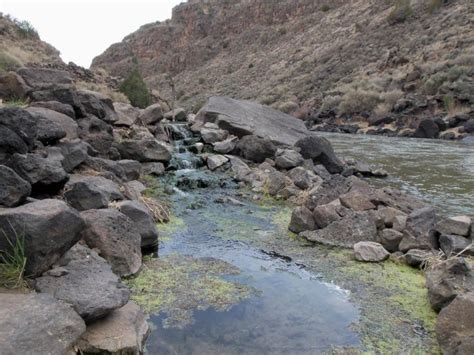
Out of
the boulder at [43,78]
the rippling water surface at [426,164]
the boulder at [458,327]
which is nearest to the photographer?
the boulder at [458,327]

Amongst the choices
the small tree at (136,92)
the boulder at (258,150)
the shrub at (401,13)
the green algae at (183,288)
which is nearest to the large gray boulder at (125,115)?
the boulder at (258,150)

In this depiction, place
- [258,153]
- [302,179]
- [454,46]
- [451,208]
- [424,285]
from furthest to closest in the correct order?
[454,46], [258,153], [302,179], [451,208], [424,285]

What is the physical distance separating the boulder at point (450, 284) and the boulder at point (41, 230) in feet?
11.4

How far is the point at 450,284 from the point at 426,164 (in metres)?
11.6

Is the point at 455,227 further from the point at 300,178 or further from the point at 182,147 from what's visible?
the point at 182,147

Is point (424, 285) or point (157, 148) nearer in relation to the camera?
point (424, 285)

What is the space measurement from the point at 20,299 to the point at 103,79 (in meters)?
17.2

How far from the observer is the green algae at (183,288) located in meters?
4.59

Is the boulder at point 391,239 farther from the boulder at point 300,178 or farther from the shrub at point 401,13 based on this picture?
the shrub at point 401,13

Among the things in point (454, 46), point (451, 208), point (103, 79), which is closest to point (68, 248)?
point (451, 208)

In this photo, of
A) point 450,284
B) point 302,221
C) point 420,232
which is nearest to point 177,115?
point 302,221

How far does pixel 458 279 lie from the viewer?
15.5 feet

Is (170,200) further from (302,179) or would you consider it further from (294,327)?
(294,327)

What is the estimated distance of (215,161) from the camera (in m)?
11.8
